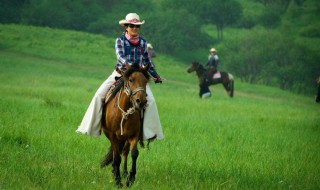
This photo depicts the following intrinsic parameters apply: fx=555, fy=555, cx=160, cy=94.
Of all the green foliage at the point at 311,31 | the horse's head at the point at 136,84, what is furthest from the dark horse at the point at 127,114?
the green foliage at the point at 311,31

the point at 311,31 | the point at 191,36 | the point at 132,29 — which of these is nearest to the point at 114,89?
the point at 132,29

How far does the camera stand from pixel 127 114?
796cm

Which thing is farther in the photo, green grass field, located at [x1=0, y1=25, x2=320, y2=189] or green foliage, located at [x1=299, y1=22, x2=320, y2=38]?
green foliage, located at [x1=299, y1=22, x2=320, y2=38]

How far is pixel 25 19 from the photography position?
75812 mm

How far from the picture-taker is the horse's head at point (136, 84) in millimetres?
7477

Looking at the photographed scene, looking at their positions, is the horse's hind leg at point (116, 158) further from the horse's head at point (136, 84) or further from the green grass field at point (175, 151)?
Answer: the horse's head at point (136, 84)

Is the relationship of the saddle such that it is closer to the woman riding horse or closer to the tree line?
the woman riding horse

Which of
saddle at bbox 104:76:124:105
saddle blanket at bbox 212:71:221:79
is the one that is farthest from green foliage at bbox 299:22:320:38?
saddle at bbox 104:76:124:105

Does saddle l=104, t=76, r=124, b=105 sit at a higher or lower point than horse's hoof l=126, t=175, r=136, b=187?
higher

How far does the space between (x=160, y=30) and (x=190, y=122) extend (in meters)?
69.0

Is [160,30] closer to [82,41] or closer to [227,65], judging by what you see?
[227,65]

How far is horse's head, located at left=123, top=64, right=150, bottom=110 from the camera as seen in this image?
294 inches

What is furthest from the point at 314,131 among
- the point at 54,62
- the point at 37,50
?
the point at 37,50

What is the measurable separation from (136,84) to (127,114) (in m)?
0.56
